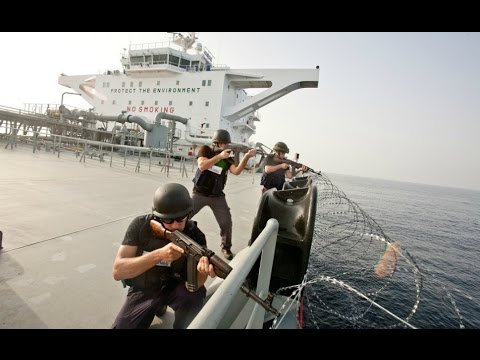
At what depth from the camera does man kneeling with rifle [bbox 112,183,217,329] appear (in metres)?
→ 1.60

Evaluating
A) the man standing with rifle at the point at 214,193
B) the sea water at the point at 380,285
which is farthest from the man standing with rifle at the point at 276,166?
the man standing with rifle at the point at 214,193

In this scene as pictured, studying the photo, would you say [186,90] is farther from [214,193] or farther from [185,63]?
[214,193]

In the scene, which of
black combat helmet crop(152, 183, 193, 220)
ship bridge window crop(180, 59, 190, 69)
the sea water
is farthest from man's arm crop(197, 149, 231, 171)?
ship bridge window crop(180, 59, 190, 69)

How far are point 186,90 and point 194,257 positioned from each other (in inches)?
930

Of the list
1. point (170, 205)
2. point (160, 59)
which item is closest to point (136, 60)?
point (160, 59)

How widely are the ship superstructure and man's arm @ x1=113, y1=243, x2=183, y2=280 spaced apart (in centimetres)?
1810

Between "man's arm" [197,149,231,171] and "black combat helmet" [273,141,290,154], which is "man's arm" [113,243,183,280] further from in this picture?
"black combat helmet" [273,141,290,154]

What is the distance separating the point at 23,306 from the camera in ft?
6.00

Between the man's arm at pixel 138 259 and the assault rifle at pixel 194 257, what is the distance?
5 centimetres

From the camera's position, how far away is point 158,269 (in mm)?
1779
